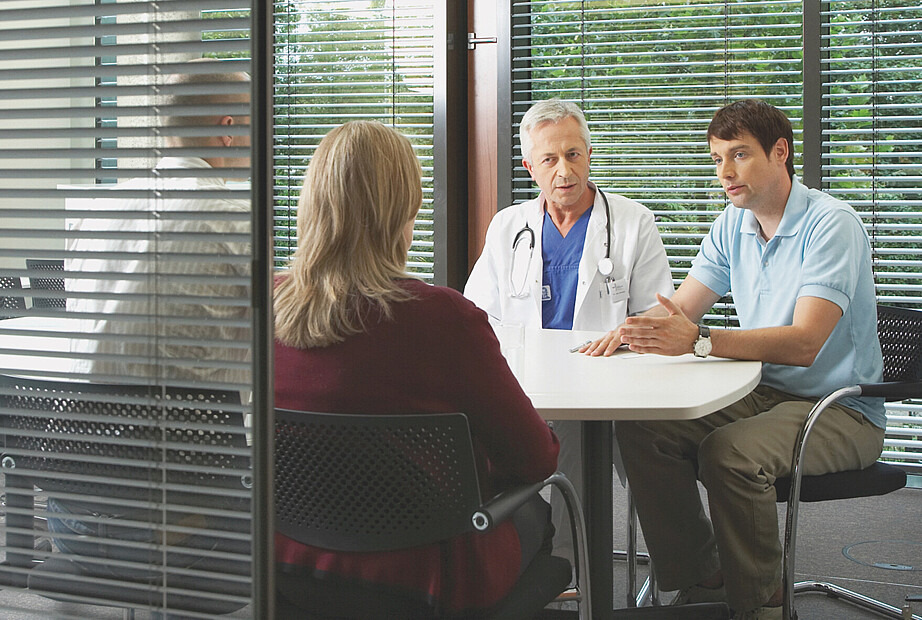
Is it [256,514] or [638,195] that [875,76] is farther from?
[256,514]

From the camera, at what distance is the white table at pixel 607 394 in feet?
5.73

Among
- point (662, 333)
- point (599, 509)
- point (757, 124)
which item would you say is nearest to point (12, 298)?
point (599, 509)

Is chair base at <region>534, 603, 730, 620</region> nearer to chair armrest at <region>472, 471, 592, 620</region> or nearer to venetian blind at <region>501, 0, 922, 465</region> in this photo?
chair armrest at <region>472, 471, 592, 620</region>

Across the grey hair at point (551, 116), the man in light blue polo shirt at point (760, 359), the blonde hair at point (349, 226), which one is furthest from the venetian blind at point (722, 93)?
the blonde hair at point (349, 226)

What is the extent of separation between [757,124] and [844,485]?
1.02m

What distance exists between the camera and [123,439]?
95cm

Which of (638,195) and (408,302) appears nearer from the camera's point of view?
(408,302)

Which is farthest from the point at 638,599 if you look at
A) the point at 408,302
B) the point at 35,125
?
the point at 35,125

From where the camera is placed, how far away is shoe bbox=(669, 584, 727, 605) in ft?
8.09

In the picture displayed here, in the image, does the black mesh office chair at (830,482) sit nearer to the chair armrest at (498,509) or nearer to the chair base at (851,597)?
the chair base at (851,597)

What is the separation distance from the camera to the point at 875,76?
3.85 meters

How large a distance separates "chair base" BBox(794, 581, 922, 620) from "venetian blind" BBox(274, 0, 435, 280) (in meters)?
2.24

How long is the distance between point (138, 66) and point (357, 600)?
3.10 ft

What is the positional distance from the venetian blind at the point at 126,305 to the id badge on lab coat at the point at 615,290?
7.47 ft
